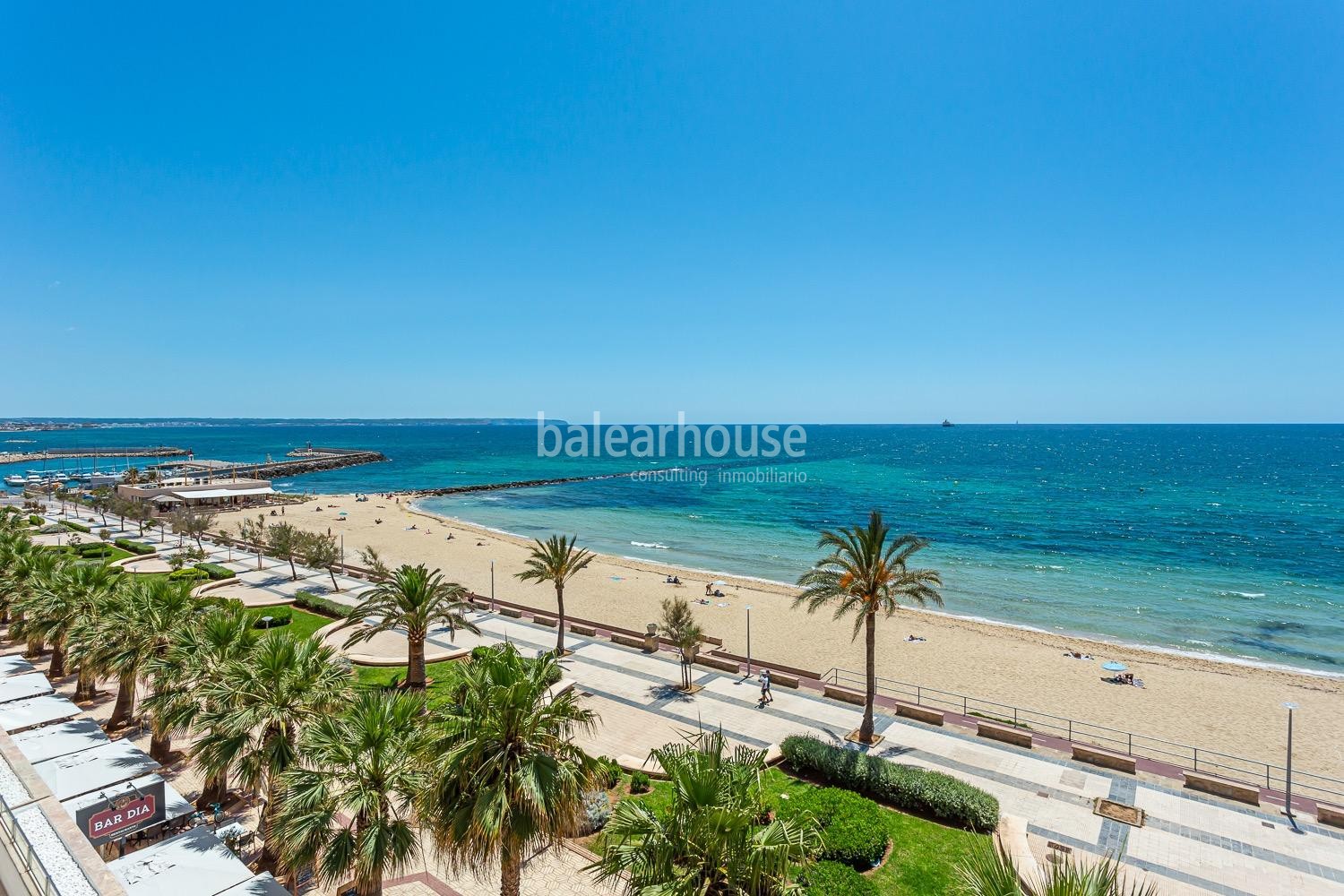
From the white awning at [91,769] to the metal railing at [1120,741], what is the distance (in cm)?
2132

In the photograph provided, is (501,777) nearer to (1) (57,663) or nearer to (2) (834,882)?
(2) (834,882)

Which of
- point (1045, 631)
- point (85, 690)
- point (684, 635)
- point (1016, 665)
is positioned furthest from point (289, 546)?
point (1045, 631)

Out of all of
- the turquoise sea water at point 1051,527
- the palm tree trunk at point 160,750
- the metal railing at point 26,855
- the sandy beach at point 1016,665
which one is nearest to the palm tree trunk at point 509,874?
the metal railing at point 26,855

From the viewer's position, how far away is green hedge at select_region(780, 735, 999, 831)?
14.4 metres

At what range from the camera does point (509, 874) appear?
30.5 feet

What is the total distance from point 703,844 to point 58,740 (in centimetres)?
1532

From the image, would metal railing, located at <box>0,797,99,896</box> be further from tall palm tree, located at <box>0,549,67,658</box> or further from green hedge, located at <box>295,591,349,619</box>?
green hedge, located at <box>295,591,349,619</box>

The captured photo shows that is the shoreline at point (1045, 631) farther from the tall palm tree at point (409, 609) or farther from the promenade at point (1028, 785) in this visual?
the tall palm tree at point (409, 609)

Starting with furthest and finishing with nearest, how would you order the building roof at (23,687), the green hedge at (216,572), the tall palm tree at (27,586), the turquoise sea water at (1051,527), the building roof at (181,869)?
1. the turquoise sea water at (1051,527)
2. the green hedge at (216,572)
3. the tall palm tree at (27,586)
4. the building roof at (23,687)
5. the building roof at (181,869)

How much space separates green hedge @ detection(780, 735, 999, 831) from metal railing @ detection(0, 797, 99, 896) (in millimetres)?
14298

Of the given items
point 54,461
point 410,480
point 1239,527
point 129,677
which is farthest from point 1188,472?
point 54,461

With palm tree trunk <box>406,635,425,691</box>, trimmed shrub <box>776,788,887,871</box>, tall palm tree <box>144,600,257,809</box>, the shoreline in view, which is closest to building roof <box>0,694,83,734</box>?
tall palm tree <box>144,600,257,809</box>

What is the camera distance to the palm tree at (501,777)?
8617mm

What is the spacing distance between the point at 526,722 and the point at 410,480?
117649 millimetres
